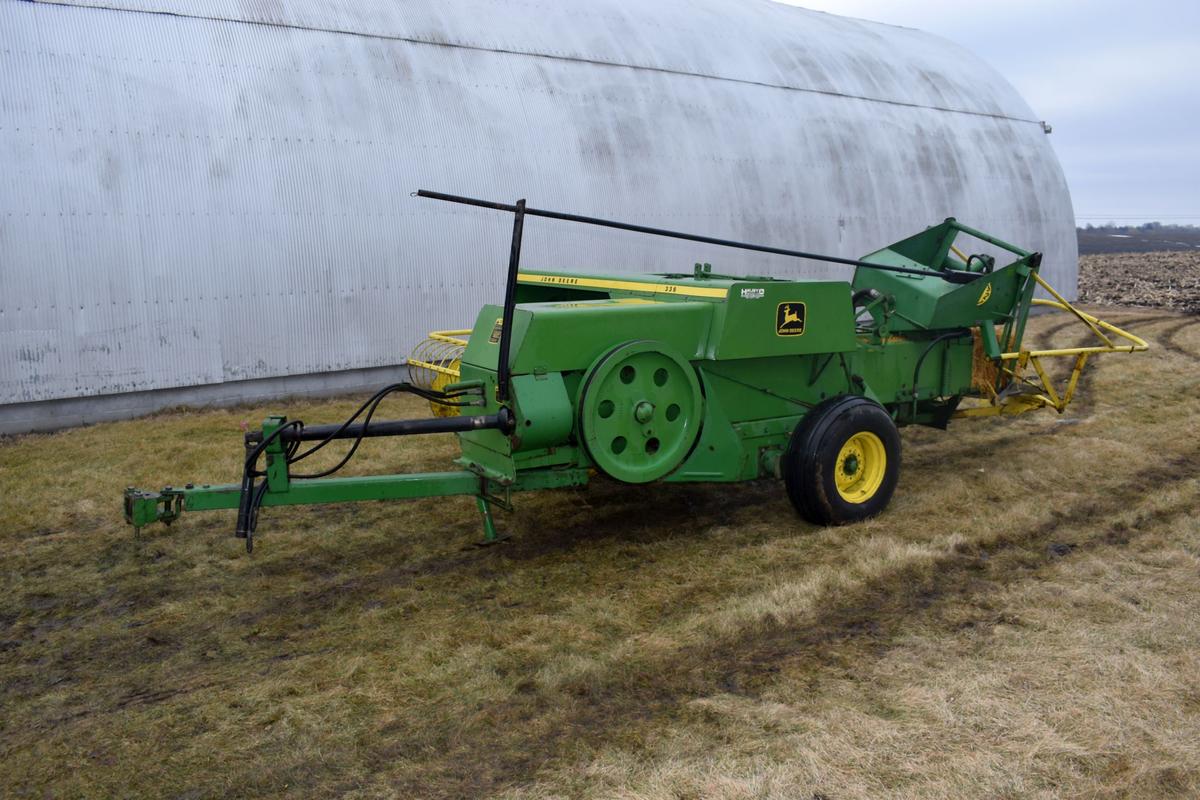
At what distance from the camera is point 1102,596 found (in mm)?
5324

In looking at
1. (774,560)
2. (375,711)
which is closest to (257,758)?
(375,711)

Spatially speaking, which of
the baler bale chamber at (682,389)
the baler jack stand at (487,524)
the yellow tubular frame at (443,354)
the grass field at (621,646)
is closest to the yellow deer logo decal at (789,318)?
the baler bale chamber at (682,389)

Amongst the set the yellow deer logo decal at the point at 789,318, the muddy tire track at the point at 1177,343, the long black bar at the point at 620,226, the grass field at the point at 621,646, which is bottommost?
the grass field at the point at 621,646

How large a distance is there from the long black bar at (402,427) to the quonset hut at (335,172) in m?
5.71

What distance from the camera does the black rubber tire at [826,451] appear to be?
244 inches

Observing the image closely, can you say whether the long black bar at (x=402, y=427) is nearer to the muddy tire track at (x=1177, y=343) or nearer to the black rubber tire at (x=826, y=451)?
the black rubber tire at (x=826, y=451)

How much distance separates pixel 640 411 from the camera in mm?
5586

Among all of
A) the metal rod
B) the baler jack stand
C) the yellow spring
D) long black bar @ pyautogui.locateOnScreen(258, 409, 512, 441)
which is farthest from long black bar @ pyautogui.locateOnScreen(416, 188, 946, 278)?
the baler jack stand

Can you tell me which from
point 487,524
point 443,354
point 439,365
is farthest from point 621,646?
point 443,354

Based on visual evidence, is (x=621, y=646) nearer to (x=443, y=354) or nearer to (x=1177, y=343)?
(x=443, y=354)

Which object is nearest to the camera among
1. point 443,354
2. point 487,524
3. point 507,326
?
point 507,326

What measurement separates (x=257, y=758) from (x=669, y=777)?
1.56m

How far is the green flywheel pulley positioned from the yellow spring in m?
1.51

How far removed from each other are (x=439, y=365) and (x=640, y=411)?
3.61 m
